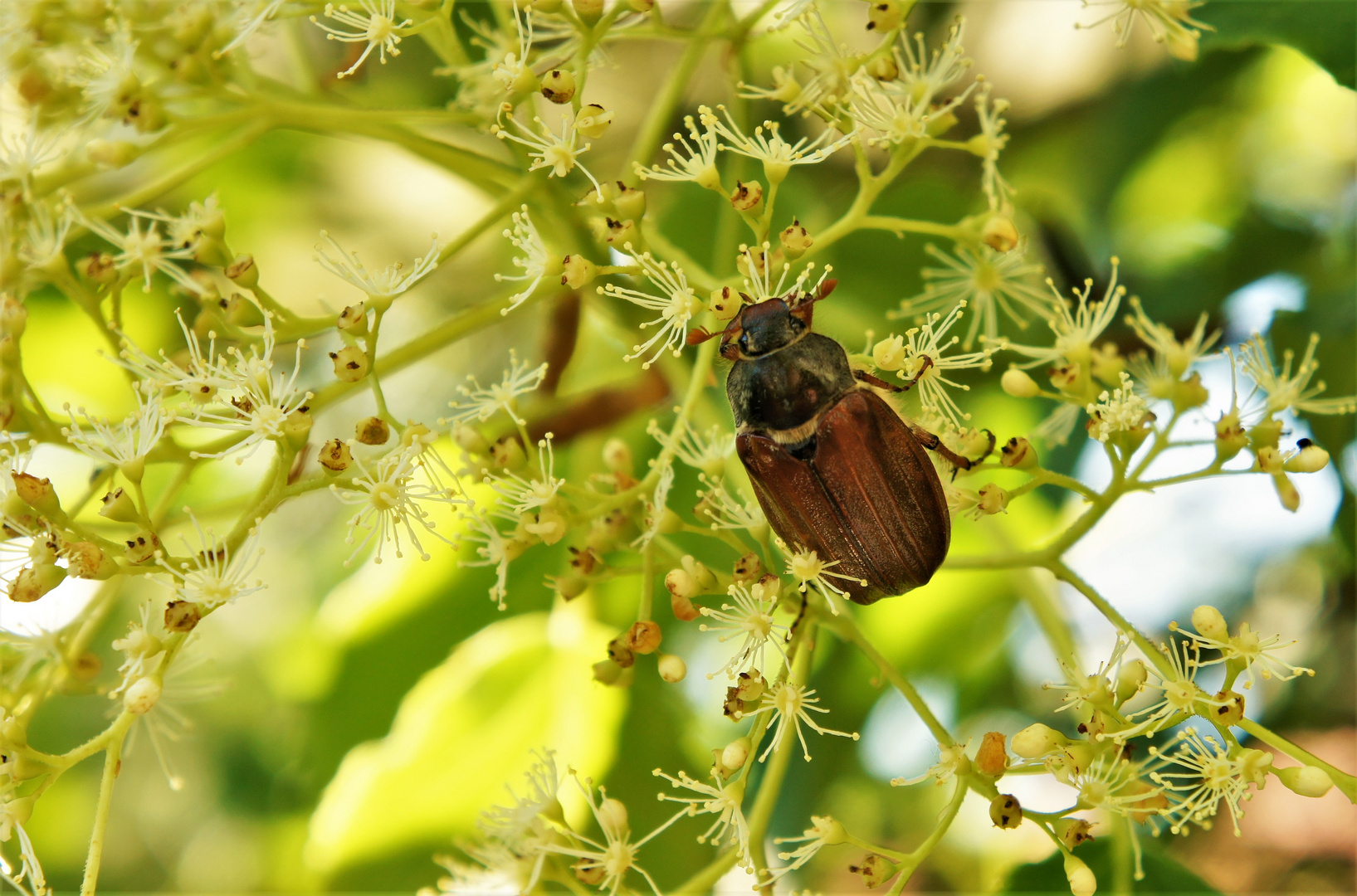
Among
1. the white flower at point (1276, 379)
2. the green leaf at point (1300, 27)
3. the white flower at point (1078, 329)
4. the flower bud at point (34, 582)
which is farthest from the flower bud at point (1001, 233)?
the flower bud at point (34, 582)

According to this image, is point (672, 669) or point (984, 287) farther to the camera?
point (984, 287)

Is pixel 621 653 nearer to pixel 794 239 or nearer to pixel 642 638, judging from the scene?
pixel 642 638

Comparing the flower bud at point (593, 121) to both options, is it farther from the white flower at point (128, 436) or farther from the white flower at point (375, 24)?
the white flower at point (128, 436)

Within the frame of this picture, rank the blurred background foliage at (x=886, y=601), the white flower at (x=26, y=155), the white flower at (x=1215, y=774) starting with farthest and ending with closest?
the blurred background foliage at (x=886, y=601) → the white flower at (x=26, y=155) → the white flower at (x=1215, y=774)

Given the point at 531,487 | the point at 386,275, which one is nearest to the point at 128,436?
the point at 386,275

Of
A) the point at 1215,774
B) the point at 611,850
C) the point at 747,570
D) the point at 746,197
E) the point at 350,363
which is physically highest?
the point at 746,197

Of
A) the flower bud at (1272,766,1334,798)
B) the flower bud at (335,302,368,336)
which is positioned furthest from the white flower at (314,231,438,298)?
the flower bud at (1272,766,1334,798)
